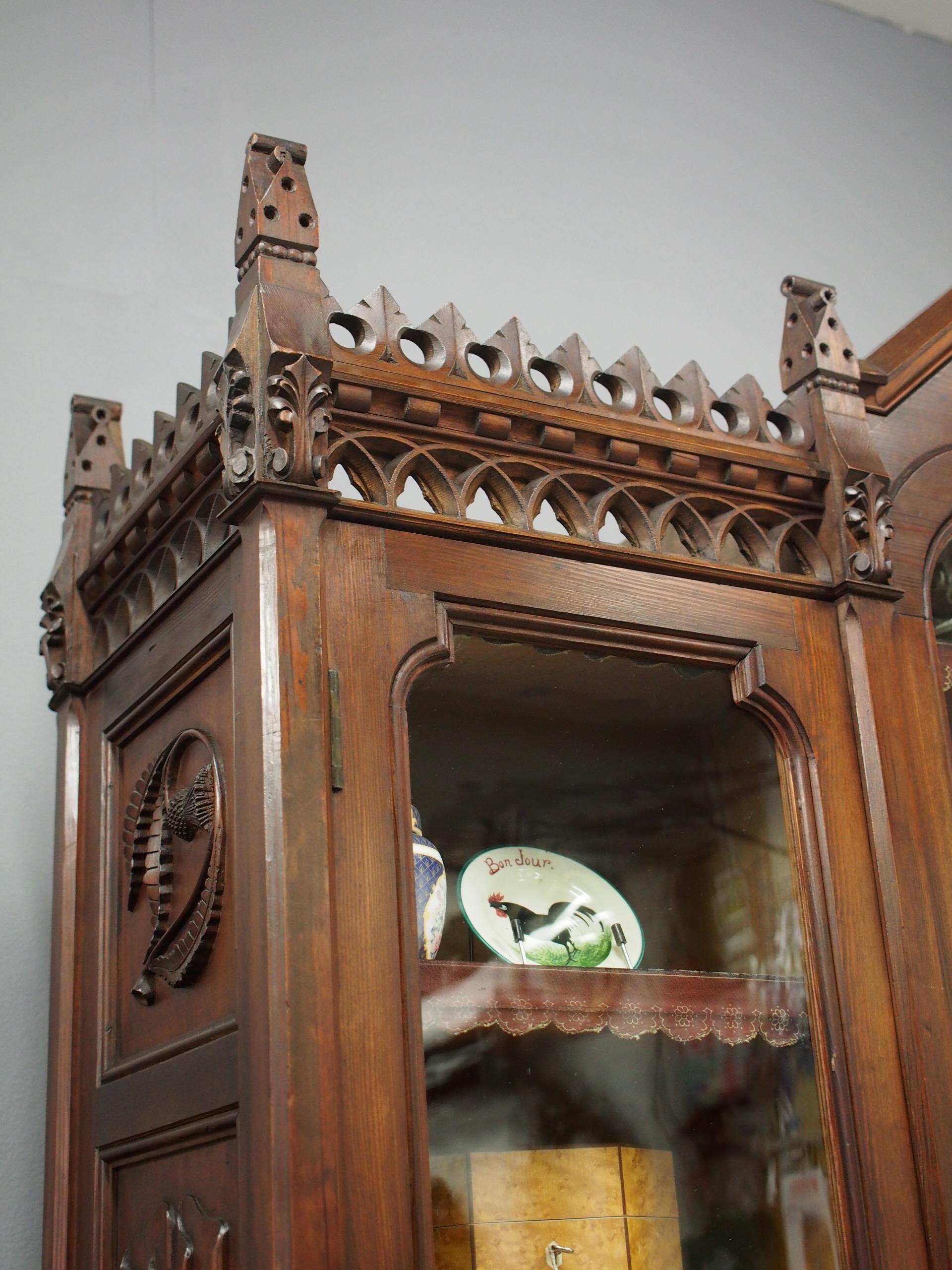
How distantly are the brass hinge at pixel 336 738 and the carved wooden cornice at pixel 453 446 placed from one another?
0.14m

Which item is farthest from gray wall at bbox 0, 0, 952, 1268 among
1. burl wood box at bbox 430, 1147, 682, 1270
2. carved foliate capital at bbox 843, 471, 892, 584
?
carved foliate capital at bbox 843, 471, 892, 584

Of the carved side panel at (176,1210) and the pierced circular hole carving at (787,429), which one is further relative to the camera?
the pierced circular hole carving at (787,429)

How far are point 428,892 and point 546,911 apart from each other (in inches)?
5.8

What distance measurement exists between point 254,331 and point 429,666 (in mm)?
298

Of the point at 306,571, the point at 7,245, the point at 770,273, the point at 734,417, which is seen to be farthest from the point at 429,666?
the point at 770,273

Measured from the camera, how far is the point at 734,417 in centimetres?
140

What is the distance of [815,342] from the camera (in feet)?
4.67

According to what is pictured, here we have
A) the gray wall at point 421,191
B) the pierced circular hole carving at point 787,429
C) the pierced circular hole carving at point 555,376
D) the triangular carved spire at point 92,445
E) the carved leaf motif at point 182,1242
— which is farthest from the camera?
the gray wall at point 421,191

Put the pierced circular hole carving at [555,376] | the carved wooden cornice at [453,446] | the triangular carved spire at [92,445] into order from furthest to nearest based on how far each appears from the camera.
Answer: the triangular carved spire at [92,445] < the pierced circular hole carving at [555,376] < the carved wooden cornice at [453,446]

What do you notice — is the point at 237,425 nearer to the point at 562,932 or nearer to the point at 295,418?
the point at 295,418

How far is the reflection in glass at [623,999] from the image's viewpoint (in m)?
1.12

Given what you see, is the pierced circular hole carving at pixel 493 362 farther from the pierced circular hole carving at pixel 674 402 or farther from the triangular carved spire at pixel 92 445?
the triangular carved spire at pixel 92 445

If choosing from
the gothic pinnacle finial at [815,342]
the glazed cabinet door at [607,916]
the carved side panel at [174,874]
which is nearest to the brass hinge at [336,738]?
the glazed cabinet door at [607,916]

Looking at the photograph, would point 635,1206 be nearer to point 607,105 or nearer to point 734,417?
point 734,417
